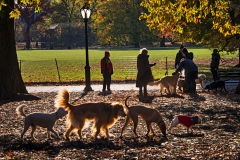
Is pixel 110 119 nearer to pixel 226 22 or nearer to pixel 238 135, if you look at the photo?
pixel 238 135

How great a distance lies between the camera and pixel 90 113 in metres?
10.2

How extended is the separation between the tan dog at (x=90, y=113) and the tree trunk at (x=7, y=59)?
7920 millimetres

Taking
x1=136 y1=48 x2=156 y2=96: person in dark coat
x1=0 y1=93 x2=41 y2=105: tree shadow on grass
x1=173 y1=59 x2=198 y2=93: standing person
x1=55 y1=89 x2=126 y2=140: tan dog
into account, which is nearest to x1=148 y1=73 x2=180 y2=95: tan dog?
x1=173 y1=59 x2=198 y2=93: standing person

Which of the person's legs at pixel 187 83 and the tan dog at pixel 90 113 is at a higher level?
the tan dog at pixel 90 113

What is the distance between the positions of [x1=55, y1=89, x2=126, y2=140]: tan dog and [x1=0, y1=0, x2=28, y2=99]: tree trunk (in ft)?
26.0

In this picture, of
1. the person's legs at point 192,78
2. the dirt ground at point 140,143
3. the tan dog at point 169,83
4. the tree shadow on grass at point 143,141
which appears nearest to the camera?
the dirt ground at point 140,143

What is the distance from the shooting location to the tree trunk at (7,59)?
701 inches

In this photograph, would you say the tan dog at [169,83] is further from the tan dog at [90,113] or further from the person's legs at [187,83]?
the tan dog at [90,113]

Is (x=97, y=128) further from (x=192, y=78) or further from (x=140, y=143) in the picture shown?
(x=192, y=78)

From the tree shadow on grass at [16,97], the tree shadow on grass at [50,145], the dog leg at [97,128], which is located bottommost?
the tree shadow on grass at [16,97]

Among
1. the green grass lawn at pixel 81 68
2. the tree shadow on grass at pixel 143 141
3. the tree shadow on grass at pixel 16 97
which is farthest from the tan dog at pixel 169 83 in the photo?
the green grass lawn at pixel 81 68

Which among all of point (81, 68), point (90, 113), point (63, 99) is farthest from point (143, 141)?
point (81, 68)

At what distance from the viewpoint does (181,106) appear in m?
15.3

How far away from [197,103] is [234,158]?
24.3 feet
